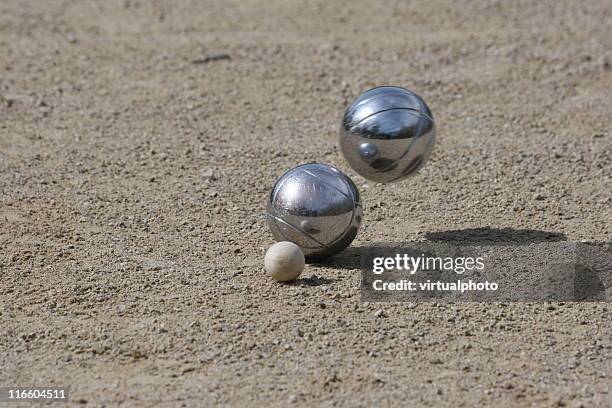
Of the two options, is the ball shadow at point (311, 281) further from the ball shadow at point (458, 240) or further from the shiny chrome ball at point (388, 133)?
the shiny chrome ball at point (388, 133)

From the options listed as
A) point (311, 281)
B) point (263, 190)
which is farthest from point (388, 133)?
point (263, 190)

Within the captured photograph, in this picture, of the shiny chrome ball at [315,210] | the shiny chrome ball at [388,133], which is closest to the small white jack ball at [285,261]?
the shiny chrome ball at [315,210]

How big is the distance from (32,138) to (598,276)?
691 cm

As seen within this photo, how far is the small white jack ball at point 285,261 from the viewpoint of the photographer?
883 centimetres

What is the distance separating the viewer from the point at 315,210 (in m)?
8.96

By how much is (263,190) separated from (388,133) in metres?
2.07

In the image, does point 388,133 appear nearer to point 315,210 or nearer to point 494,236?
point 315,210

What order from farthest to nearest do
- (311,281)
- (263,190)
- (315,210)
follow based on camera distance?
(263,190), (311,281), (315,210)

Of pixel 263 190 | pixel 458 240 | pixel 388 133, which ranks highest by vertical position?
pixel 263 190

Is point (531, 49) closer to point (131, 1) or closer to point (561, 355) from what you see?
point (131, 1)

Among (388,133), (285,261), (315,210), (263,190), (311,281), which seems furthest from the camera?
(263,190)

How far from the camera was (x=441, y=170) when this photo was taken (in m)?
12.0

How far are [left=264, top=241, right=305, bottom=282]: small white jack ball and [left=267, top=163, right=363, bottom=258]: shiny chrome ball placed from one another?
0.19 meters

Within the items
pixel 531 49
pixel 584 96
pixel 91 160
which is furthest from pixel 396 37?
pixel 91 160
